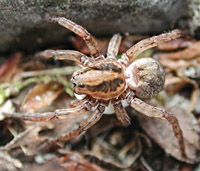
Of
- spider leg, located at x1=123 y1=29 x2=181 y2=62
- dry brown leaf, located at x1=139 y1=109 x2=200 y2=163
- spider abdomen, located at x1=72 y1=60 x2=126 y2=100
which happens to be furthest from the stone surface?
dry brown leaf, located at x1=139 y1=109 x2=200 y2=163

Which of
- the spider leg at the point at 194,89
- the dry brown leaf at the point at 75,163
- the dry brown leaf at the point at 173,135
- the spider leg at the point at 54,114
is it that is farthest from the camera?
the spider leg at the point at 194,89

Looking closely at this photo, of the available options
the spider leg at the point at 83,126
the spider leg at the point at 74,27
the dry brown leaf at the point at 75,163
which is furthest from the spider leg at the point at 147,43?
the dry brown leaf at the point at 75,163

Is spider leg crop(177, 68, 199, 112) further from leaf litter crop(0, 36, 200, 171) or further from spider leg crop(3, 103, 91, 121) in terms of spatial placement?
spider leg crop(3, 103, 91, 121)

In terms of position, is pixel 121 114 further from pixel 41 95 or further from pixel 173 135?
pixel 41 95

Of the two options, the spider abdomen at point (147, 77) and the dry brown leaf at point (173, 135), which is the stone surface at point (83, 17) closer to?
the spider abdomen at point (147, 77)

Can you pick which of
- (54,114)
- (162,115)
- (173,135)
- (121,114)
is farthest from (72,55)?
(173,135)

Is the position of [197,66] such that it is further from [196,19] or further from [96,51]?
[96,51]
